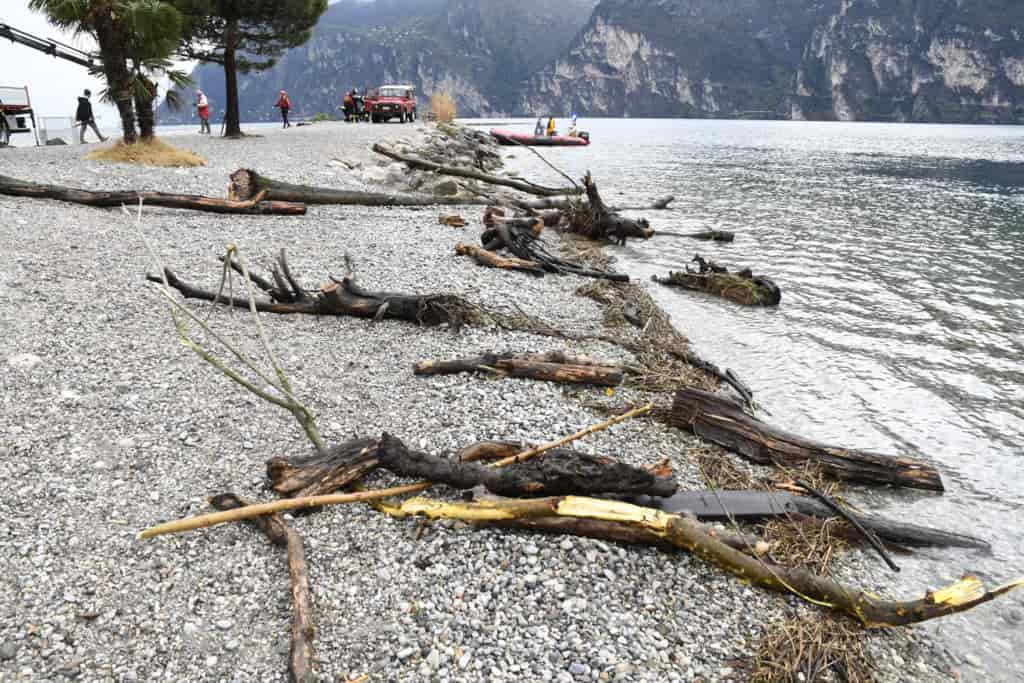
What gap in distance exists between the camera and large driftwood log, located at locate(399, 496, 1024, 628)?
4.18 metres

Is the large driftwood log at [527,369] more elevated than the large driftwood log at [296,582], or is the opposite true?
the large driftwood log at [527,369]

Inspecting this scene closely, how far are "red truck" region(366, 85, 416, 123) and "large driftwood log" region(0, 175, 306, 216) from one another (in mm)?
36744

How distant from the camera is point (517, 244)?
47.8 ft

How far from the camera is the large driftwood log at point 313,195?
51.9ft

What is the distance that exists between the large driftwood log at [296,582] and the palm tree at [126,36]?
17693 mm

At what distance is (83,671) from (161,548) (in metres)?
1.05

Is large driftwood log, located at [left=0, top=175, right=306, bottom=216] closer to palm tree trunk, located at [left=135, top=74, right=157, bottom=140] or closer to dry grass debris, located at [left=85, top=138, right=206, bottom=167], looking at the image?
dry grass debris, located at [left=85, top=138, right=206, bottom=167]

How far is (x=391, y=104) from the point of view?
159 ft

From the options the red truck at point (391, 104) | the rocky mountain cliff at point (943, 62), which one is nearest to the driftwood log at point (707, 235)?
the red truck at point (391, 104)

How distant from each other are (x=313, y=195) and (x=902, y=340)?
15.0 m

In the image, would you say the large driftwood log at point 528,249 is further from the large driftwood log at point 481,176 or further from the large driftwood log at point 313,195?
the large driftwood log at point 481,176

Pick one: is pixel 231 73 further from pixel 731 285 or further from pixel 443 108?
pixel 731 285

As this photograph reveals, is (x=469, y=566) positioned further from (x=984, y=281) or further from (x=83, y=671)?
(x=984, y=281)

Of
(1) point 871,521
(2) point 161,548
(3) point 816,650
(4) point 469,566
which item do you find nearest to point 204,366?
(2) point 161,548
